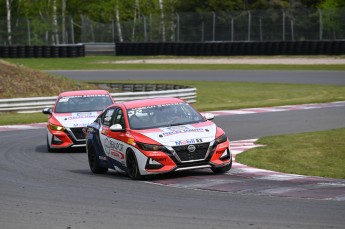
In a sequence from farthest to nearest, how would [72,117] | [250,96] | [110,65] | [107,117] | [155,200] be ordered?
[110,65], [250,96], [72,117], [107,117], [155,200]

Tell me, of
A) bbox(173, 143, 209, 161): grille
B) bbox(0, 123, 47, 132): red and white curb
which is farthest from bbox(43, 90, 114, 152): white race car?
bbox(173, 143, 209, 161): grille

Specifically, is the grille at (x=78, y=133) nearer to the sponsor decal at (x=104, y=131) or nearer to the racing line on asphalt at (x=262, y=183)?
the sponsor decal at (x=104, y=131)

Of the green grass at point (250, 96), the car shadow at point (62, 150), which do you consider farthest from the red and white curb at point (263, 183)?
the green grass at point (250, 96)

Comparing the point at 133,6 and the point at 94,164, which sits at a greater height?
the point at 94,164

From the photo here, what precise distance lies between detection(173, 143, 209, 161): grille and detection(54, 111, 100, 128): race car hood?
6.09 metres

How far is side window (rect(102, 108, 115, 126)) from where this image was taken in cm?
1533

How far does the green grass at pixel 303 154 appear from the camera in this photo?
15078mm

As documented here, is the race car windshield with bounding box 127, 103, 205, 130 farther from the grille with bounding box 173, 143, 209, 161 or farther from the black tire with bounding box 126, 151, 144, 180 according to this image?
the grille with bounding box 173, 143, 209, 161

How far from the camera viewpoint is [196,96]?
1423 inches

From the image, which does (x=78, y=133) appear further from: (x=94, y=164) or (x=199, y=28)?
(x=199, y=28)

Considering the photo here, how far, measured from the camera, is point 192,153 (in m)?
13.6

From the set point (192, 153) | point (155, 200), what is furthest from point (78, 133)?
point (155, 200)

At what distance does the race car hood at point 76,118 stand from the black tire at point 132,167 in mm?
5428

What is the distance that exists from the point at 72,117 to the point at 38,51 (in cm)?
4409
